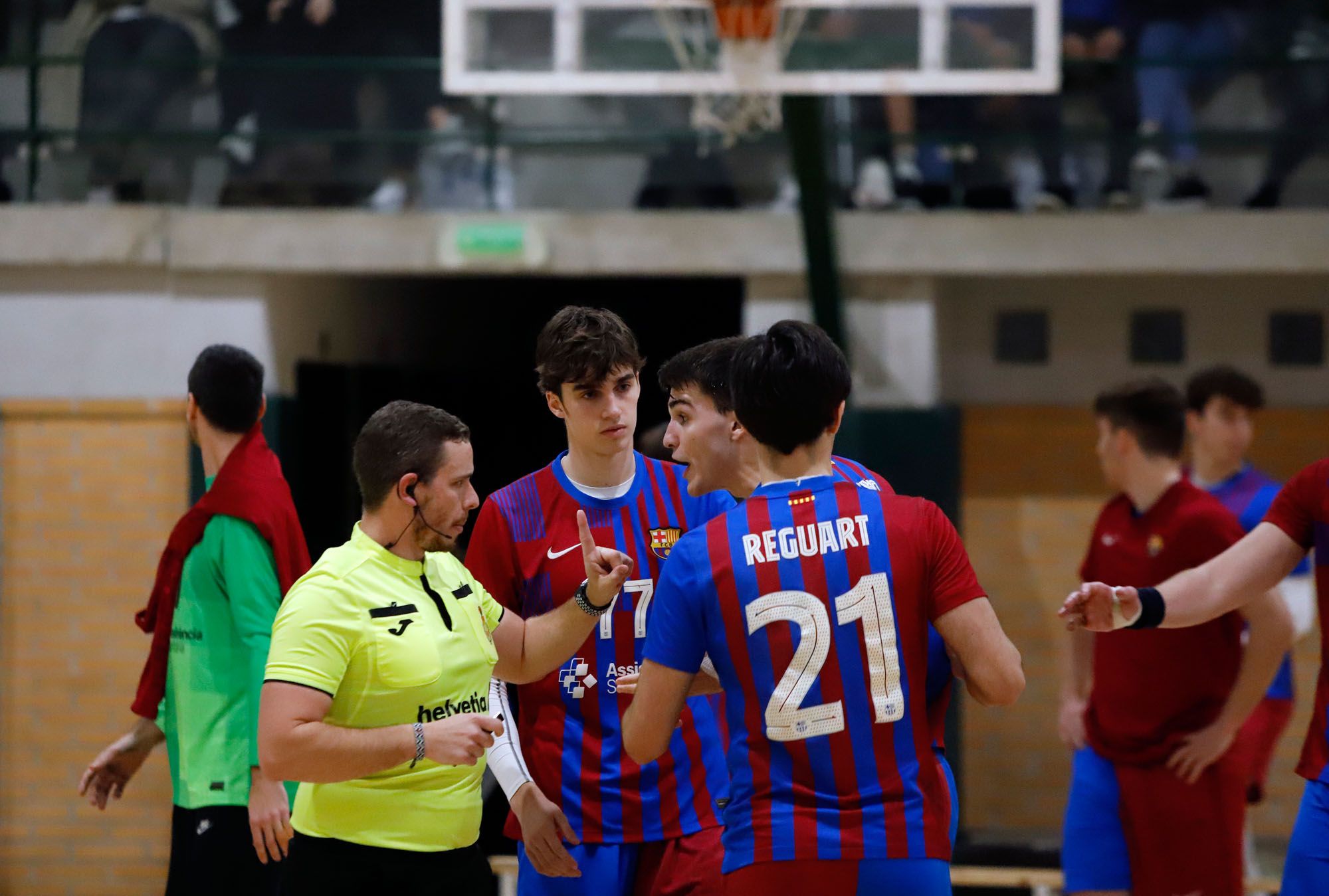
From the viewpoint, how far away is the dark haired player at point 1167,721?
183 inches

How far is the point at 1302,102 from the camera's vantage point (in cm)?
855

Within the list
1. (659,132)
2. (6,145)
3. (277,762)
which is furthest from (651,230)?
(277,762)

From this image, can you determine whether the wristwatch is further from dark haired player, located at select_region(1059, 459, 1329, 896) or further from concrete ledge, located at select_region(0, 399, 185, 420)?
concrete ledge, located at select_region(0, 399, 185, 420)

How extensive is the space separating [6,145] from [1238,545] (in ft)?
25.3

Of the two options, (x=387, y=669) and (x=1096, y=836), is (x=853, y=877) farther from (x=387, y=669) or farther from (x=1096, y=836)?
(x=1096, y=836)

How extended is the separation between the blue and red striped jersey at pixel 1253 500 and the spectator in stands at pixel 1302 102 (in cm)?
243

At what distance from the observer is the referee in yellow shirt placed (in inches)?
111

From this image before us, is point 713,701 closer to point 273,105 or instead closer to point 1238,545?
point 1238,545

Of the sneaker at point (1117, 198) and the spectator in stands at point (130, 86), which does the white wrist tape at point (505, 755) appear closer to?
the sneaker at point (1117, 198)

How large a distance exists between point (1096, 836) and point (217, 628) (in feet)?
9.24

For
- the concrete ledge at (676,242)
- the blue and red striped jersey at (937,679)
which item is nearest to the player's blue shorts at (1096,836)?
the blue and red striped jersey at (937,679)

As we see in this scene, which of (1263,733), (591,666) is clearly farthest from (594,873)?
(1263,733)

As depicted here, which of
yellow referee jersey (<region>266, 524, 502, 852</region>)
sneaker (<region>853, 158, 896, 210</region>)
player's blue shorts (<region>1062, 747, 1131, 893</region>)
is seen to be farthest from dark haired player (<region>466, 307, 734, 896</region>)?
sneaker (<region>853, 158, 896, 210</region>)

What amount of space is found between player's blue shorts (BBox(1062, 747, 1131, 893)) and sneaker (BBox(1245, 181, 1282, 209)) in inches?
170
